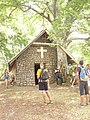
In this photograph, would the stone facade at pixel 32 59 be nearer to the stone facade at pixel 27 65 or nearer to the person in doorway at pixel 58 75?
the stone facade at pixel 27 65

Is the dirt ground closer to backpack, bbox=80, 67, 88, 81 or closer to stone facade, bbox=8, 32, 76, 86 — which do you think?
backpack, bbox=80, 67, 88, 81

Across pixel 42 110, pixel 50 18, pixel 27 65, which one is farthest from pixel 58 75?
pixel 42 110

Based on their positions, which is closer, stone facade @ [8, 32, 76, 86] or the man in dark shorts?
the man in dark shorts

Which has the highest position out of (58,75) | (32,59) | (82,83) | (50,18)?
(50,18)

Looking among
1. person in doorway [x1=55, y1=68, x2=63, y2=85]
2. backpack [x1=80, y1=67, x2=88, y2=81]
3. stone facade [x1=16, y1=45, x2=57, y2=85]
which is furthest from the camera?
stone facade [x1=16, y1=45, x2=57, y2=85]

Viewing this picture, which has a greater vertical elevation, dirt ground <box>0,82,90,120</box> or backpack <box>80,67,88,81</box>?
backpack <box>80,67,88,81</box>

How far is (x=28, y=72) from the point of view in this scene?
20.4 metres

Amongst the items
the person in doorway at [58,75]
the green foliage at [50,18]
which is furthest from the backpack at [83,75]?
the person in doorway at [58,75]

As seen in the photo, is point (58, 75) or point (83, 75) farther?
point (58, 75)

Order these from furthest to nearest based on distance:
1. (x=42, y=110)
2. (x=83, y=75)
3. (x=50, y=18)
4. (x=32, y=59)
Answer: (x=50, y=18)
(x=32, y=59)
(x=83, y=75)
(x=42, y=110)

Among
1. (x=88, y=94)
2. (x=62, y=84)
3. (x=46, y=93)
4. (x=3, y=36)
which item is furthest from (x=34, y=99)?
(x=3, y=36)

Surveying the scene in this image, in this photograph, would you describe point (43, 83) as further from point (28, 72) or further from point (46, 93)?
point (28, 72)

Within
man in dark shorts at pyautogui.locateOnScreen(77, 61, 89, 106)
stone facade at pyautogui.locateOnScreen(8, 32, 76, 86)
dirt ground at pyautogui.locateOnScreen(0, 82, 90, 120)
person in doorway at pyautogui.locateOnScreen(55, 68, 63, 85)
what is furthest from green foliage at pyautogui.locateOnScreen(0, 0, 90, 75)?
dirt ground at pyautogui.locateOnScreen(0, 82, 90, 120)

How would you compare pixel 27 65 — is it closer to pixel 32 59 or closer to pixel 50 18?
pixel 32 59
